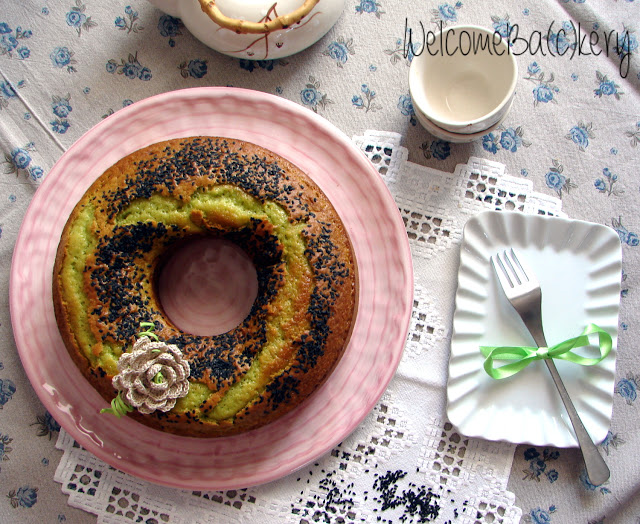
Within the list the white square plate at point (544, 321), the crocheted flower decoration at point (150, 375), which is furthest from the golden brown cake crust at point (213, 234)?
the white square plate at point (544, 321)

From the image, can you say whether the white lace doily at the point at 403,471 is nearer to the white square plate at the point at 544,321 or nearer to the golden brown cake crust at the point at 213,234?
the white square plate at the point at 544,321

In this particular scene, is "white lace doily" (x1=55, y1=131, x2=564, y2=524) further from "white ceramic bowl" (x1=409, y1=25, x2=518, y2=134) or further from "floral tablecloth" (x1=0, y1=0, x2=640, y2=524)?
"white ceramic bowl" (x1=409, y1=25, x2=518, y2=134)

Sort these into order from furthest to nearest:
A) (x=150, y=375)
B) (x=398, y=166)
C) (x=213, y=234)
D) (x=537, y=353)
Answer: (x=398, y=166), (x=537, y=353), (x=213, y=234), (x=150, y=375)

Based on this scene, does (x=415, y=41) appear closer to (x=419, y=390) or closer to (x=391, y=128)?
Result: (x=391, y=128)

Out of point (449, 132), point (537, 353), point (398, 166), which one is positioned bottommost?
point (537, 353)

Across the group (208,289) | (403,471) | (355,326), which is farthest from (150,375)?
(403,471)

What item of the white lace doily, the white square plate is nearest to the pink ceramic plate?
the white lace doily

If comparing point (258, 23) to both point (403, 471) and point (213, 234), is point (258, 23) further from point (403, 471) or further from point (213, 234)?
point (403, 471)
